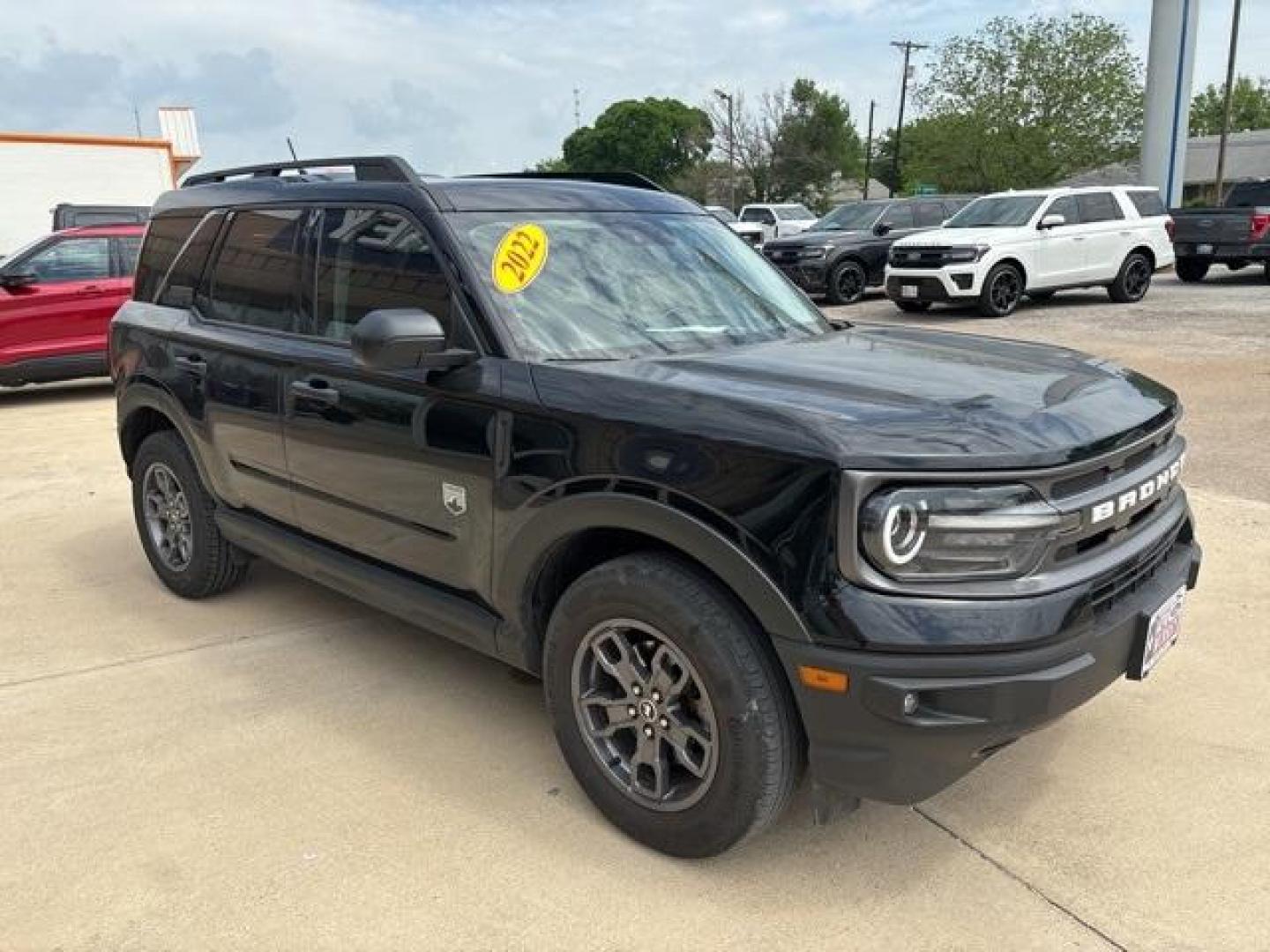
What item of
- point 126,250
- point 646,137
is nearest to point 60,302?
point 126,250

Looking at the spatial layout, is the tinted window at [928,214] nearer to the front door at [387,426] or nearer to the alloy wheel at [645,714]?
the front door at [387,426]

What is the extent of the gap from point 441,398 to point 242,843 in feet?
4.44

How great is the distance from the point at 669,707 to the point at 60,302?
1005 cm

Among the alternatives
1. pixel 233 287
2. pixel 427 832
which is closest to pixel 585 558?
pixel 427 832

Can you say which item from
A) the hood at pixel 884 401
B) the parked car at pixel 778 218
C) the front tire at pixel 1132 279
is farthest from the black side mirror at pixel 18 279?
the parked car at pixel 778 218

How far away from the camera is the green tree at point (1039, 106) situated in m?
41.8

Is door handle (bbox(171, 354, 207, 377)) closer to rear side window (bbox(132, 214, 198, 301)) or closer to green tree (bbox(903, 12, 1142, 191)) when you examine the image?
rear side window (bbox(132, 214, 198, 301))

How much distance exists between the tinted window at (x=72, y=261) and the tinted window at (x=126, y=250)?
11 cm

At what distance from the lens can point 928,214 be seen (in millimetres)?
18328

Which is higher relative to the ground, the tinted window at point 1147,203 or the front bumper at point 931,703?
the tinted window at point 1147,203

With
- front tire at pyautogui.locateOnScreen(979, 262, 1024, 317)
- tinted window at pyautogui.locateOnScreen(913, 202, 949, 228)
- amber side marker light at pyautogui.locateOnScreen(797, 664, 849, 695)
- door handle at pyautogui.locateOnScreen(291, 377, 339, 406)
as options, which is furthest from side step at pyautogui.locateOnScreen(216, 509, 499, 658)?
tinted window at pyautogui.locateOnScreen(913, 202, 949, 228)

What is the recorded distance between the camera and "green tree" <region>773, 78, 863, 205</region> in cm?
6494

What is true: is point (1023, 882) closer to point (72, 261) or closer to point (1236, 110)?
point (72, 261)

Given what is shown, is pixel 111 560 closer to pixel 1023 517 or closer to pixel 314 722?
pixel 314 722
